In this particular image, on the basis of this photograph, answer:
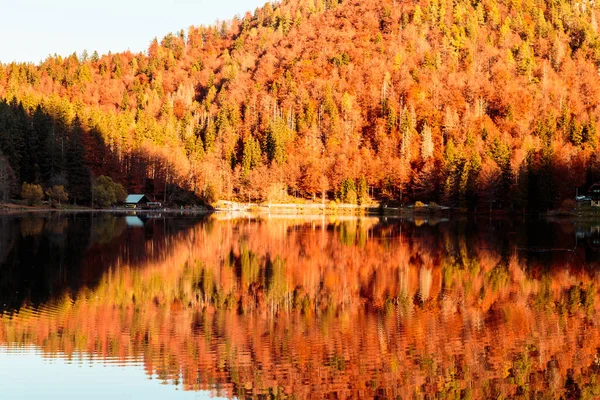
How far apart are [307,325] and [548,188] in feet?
298

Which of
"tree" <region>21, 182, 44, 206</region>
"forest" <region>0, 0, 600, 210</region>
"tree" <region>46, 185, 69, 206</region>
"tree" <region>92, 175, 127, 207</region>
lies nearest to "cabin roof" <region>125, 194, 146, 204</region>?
"tree" <region>92, 175, 127, 207</region>

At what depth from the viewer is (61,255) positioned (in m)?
40.5

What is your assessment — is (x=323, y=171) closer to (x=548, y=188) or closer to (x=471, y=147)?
(x=471, y=147)

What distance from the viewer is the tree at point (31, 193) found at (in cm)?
10119

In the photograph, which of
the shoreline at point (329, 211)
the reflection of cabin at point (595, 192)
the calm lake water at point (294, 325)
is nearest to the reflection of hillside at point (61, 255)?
the calm lake water at point (294, 325)

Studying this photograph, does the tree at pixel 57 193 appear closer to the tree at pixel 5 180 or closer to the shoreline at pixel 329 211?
the shoreline at pixel 329 211

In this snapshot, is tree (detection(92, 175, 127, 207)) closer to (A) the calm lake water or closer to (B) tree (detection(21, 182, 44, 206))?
(B) tree (detection(21, 182, 44, 206))

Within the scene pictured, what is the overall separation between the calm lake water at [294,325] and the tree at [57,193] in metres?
65.0

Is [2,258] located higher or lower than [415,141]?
lower

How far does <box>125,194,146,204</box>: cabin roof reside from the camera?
403ft

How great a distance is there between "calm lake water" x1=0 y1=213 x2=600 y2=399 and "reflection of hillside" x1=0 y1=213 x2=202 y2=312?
0.58ft

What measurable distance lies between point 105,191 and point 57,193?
28.0 ft

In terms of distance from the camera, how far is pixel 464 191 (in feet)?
387

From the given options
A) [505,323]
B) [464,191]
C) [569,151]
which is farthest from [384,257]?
[569,151]
